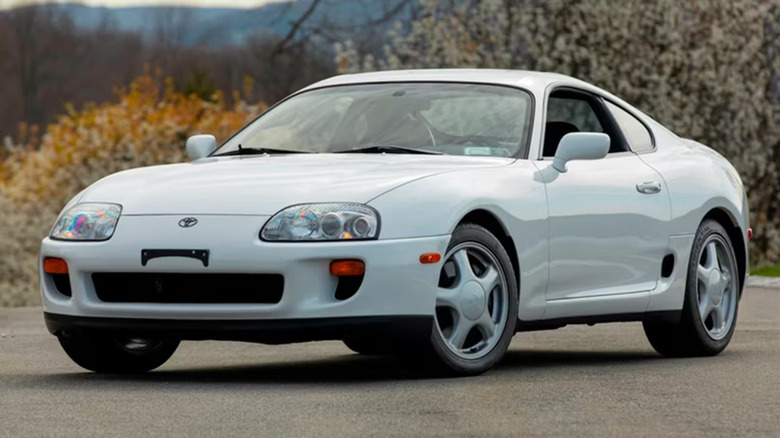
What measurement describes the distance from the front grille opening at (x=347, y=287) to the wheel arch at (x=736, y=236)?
3.05m

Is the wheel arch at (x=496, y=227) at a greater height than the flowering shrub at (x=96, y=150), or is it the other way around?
the wheel arch at (x=496, y=227)

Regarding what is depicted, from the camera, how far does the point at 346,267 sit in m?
6.64

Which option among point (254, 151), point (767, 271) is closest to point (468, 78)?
point (254, 151)

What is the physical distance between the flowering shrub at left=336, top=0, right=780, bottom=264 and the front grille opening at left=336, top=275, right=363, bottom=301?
1483cm

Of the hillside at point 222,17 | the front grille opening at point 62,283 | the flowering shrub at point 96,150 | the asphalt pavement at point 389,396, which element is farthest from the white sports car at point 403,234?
the hillside at point 222,17

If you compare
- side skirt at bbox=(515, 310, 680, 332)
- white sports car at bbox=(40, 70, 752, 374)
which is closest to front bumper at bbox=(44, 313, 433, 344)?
white sports car at bbox=(40, 70, 752, 374)

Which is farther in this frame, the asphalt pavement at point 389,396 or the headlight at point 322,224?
the headlight at point 322,224

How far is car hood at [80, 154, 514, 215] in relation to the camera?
6.80m

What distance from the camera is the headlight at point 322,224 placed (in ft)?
21.9

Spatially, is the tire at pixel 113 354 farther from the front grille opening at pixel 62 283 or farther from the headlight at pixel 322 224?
the headlight at pixel 322 224

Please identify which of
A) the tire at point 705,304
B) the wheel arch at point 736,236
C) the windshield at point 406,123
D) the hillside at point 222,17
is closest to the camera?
the windshield at point 406,123

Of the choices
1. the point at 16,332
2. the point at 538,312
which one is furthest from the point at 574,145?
the point at 16,332

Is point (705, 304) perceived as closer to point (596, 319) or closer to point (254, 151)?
point (596, 319)

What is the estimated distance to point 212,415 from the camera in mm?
5852
